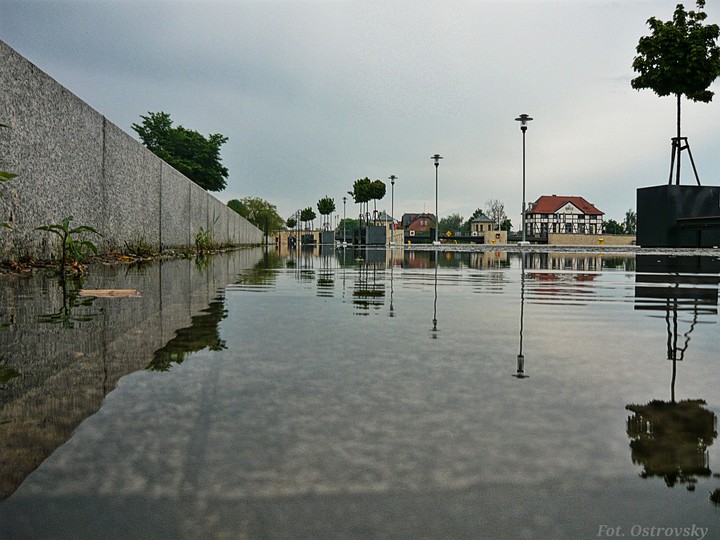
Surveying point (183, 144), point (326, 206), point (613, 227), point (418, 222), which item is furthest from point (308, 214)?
point (613, 227)

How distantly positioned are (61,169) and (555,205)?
444 ft

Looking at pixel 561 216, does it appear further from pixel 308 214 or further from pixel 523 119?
pixel 523 119

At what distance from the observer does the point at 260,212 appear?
11669 centimetres

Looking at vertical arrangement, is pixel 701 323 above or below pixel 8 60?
below

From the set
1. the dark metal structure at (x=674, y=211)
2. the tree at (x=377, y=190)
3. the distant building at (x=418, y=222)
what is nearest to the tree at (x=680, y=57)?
the dark metal structure at (x=674, y=211)

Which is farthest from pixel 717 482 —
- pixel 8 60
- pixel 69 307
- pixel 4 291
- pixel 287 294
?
pixel 8 60

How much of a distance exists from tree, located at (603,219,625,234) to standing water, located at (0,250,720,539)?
6339 inches

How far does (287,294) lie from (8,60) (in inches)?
171

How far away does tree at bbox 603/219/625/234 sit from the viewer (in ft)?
505

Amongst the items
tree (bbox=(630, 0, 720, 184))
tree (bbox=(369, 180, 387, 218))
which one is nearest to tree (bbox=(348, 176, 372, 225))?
tree (bbox=(369, 180, 387, 218))

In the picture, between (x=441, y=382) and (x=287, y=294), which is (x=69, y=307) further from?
(x=441, y=382)

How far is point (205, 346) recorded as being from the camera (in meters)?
2.65

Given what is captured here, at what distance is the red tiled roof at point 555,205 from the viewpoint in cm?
13350

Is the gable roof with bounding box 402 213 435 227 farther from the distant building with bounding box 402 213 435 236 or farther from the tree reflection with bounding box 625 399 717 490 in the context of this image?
the tree reflection with bounding box 625 399 717 490
